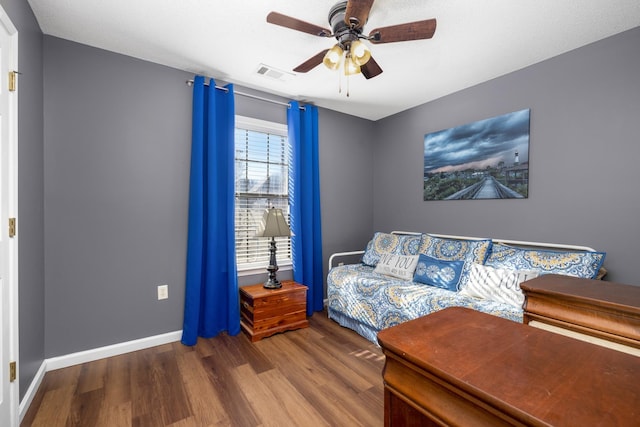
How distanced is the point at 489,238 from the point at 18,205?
11.9ft

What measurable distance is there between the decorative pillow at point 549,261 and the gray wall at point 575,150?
10.8 inches

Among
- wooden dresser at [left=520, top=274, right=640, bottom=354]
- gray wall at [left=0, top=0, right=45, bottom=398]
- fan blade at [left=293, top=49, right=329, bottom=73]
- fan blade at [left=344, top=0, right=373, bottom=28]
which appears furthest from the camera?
fan blade at [left=293, top=49, right=329, bottom=73]

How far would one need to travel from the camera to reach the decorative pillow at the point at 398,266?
287 cm

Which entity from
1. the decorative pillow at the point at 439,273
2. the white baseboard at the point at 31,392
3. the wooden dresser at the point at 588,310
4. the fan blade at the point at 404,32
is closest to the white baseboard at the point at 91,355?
the white baseboard at the point at 31,392

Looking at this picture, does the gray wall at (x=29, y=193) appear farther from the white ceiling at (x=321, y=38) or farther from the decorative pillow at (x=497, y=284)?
the decorative pillow at (x=497, y=284)

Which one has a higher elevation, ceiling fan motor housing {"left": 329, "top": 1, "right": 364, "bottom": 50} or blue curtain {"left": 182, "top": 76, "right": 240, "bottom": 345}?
ceiling fan motor housing {"left": 329, "top": 1, "right": 364, "bottom": 50}

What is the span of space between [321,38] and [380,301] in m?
2.23

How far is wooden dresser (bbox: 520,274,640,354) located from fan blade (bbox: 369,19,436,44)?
1.44 m

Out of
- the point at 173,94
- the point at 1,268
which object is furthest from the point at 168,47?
the point at 1,268

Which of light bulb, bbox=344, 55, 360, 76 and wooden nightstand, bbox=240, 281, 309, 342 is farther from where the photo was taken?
wooden nightstand, bbox=240, 281, 309, 342

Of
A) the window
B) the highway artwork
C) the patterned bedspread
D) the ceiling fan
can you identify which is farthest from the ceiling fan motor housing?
the patterned bedspread

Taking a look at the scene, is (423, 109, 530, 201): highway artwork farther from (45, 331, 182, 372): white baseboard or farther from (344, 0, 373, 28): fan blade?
(45, 331, 182, 372): white baseboard

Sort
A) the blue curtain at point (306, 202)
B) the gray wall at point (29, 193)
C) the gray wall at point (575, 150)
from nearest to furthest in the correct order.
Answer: the gray wall at point (29, 193) < the gray wall at point (575, 150) < the blue curtain at point (306, 202)

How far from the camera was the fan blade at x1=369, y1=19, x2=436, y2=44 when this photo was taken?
1.62 metres
